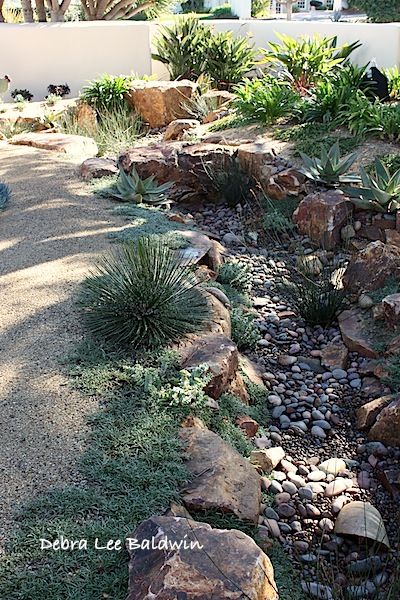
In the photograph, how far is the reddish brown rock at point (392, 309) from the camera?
420 centimetres

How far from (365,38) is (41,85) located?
5.55 m

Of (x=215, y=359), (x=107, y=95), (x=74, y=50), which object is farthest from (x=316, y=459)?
(x=74, y=50)

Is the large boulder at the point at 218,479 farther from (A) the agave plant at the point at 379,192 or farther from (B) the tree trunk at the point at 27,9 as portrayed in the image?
(B) the tree trunk at the point at 27,9

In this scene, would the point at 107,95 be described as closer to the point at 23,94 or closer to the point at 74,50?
the point at 23,94

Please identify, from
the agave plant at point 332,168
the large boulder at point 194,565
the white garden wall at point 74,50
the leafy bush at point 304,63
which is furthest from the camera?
the white garden wall at point 74,50

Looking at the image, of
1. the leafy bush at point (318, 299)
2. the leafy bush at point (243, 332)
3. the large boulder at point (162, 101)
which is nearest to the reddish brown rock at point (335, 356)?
the leafy bush at point (318, 299)

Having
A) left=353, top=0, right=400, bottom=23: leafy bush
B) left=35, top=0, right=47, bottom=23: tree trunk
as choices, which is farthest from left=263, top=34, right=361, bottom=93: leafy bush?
left=353, top=0, right=400, bottom=23: leafy bush

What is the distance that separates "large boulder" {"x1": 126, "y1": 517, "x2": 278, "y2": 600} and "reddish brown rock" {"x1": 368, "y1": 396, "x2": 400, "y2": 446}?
4.97 feet

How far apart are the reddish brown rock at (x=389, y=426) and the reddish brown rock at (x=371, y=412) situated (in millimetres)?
90

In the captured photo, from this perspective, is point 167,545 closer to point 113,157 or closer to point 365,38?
point 113,157

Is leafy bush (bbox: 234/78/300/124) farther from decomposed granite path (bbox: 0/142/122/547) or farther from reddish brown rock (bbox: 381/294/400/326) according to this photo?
reddish brown rock (bbox: 381/294/400/326)

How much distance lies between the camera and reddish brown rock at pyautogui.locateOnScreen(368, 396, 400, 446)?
134 inches

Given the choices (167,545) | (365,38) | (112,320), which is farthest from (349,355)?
(365,38)

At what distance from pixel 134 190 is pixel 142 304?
255 centimetres
